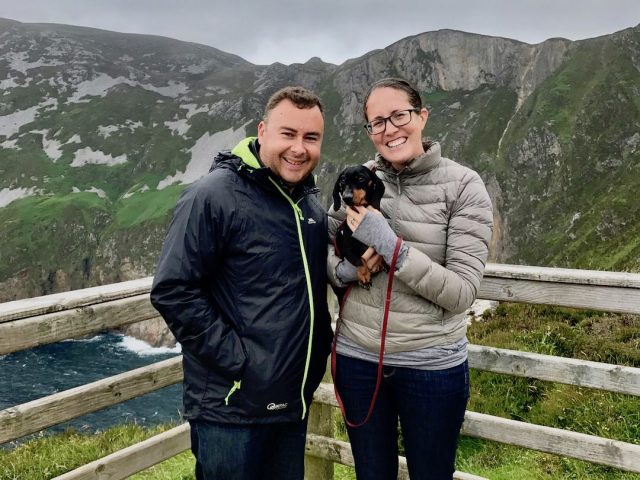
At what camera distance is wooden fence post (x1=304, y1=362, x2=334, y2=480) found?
4766 millimetres

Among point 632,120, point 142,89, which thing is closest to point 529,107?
point 632,120

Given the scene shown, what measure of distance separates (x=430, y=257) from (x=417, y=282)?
0.27 metres

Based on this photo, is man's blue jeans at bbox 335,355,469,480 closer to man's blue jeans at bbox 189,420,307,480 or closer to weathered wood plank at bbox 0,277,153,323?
man's blue jeans at bbox 189,420,307,480

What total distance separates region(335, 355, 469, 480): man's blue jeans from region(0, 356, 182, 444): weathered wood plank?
152 cm

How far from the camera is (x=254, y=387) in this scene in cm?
293

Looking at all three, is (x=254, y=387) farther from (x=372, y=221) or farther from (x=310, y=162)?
(x=310, y=162)

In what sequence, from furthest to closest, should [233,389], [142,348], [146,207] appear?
1. [146,207]
2. [142,348]
3. [233,389]

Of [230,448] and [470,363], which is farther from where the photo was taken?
[470,363]

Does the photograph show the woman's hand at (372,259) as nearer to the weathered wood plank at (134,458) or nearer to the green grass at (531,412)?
the weathered wood plank at (134,458)

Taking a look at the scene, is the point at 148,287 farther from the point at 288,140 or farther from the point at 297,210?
the point at 288,140

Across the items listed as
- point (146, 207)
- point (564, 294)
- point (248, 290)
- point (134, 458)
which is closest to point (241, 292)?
point (248, 290)

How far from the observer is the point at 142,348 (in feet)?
194

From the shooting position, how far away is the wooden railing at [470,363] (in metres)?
3.07

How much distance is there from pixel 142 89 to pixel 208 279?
175 metres
